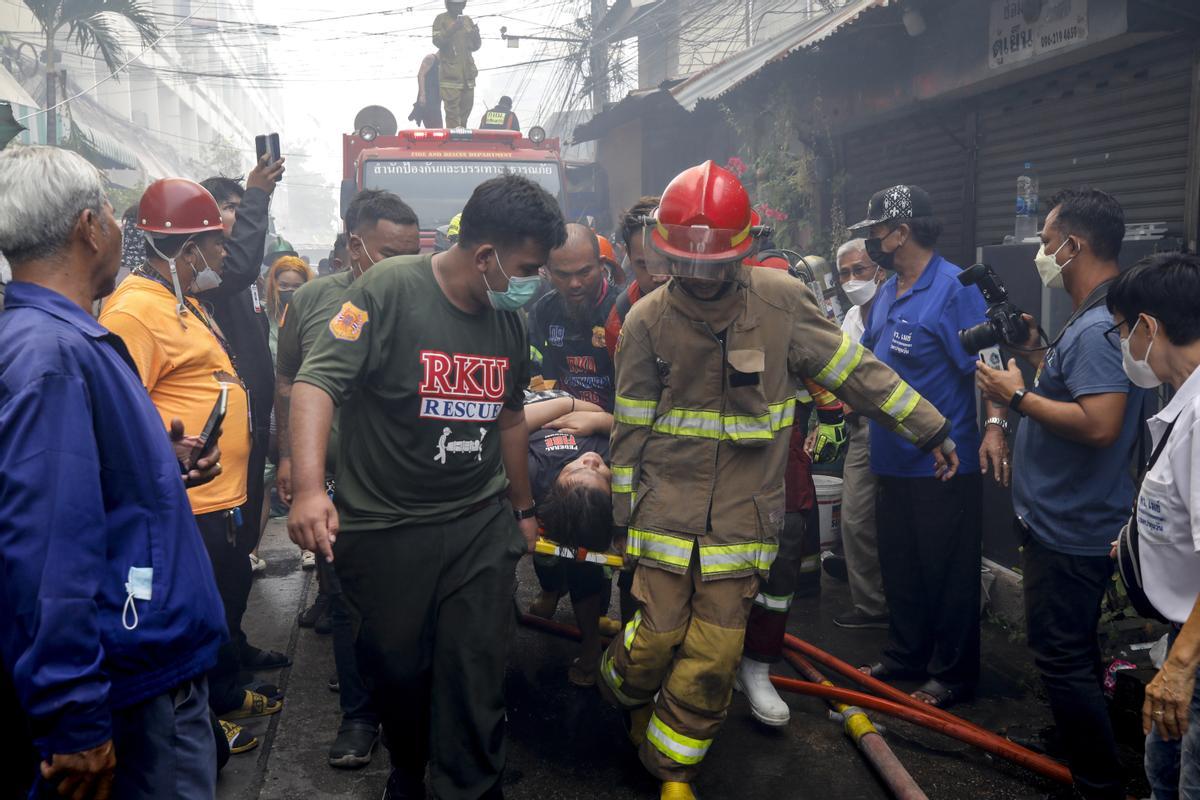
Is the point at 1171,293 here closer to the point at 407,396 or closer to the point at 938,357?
the point at 938,357

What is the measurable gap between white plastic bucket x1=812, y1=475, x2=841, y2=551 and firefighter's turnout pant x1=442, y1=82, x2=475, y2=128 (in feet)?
27.4

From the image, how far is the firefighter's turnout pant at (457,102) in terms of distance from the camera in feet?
40.6

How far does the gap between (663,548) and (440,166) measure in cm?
723

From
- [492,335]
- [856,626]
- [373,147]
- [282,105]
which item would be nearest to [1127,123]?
[856,626]

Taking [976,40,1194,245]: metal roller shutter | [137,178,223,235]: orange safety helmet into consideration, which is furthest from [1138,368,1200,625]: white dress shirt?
[137,178,223,235]: orange safety helmet

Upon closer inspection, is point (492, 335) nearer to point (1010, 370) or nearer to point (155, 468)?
point (155, 468)

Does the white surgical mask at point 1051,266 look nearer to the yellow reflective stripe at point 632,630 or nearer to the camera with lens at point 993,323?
the camera with lens at point 993,323

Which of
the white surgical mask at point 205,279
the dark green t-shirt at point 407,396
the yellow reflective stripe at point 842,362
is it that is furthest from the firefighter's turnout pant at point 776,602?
the white surgical mask at point 205,279

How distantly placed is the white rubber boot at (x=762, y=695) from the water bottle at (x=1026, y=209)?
10.3 feet

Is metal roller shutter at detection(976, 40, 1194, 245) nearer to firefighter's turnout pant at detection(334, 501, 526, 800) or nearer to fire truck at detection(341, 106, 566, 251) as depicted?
firefighter's turnout pant at detection(334, 501, 526, 800)

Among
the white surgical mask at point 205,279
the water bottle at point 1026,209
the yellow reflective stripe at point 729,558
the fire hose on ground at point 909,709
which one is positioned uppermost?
the water bottle at point 1026,209

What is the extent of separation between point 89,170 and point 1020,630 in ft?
15.6

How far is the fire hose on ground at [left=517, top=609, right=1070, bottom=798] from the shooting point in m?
3.36

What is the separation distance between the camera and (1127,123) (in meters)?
5.26
